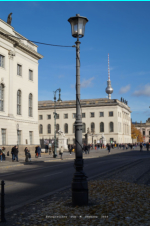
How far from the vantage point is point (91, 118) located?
107 m

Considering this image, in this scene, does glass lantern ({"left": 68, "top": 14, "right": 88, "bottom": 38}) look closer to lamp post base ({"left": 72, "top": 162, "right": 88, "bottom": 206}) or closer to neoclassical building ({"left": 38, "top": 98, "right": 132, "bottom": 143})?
lamp post base ({"left": 72, "top": 162, "right": 88, "bottom": 206})

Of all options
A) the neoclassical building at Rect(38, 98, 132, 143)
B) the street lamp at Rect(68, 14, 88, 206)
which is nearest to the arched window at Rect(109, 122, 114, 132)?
the neoclassical building at Rect(38, 98, 132, 143)

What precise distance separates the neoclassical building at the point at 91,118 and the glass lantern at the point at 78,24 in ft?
306

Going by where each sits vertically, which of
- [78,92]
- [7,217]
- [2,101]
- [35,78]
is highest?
[35,78]

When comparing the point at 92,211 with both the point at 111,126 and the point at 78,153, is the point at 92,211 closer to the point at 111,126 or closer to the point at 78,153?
the point at 78,153

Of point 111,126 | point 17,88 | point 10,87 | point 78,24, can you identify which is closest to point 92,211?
point 78,24

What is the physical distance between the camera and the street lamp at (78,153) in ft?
27.0

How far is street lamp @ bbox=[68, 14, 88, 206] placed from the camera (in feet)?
27.0

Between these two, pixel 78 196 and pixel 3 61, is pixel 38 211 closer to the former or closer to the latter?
pixel 78 196

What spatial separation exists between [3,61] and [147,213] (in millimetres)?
32566

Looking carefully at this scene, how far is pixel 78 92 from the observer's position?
9273 millimetres

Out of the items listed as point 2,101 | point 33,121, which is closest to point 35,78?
point 33,121

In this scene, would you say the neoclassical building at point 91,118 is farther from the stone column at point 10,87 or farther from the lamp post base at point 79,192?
the lamp post base at point 79,192

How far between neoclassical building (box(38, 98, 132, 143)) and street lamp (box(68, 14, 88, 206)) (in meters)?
93.1
